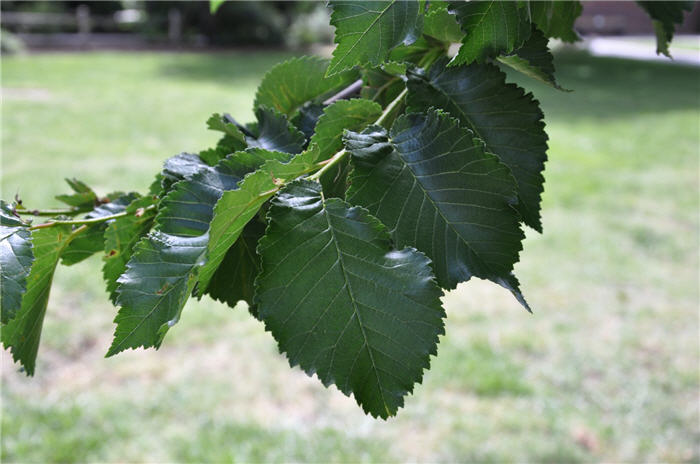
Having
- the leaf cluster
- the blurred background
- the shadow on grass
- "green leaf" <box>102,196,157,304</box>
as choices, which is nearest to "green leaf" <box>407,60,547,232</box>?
the leaf cluster

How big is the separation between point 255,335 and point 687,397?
2.51m

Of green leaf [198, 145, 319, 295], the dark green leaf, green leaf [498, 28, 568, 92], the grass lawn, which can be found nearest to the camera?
green leaf [198, 145, 319, 295]

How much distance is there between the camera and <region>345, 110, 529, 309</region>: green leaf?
52 cm

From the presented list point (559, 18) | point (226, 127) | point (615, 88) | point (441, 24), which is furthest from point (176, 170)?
point (615, 88)

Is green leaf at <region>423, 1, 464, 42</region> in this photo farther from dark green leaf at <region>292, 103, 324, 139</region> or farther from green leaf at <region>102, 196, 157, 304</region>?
green leaf at <region>102, 196, 157, 304</region>

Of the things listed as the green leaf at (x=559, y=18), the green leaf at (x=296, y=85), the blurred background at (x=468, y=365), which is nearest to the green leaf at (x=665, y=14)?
the green leaf at (x=559, y=18)

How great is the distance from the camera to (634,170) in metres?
7.93

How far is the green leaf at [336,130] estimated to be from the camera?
0.55 metres

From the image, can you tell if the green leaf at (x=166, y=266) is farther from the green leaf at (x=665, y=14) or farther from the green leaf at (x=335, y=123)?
the green leaf at (x=665, y=14)

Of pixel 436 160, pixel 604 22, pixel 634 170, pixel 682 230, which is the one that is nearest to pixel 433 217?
pixel 436 160

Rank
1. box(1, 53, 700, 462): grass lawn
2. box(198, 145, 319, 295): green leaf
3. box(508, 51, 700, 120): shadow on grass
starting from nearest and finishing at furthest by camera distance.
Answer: box(198, 145, 319, 295): green leaf
box(1, 53, 700, 462): grass lawn
box(508, 51, 700, 120): shadow on grass

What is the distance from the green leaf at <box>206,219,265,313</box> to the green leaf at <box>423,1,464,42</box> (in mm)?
229

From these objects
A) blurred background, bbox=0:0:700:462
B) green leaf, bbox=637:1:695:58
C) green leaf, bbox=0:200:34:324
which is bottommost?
blurred background, bbox=0:0:700:462

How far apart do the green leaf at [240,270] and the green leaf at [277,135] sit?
8cm
